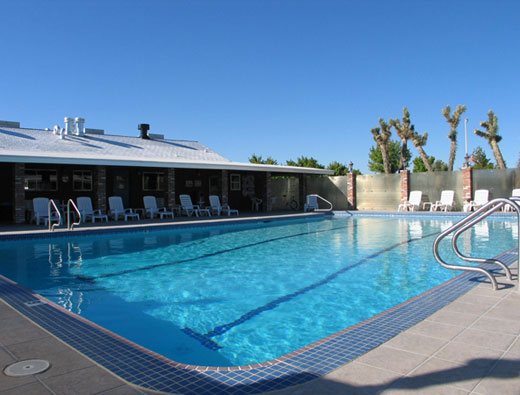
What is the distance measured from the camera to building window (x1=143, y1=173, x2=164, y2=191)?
60.2 ft

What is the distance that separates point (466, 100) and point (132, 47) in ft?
79.9

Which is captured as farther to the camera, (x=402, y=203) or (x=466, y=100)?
(x=466, y=100)

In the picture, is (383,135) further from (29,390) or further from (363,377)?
(29,390)

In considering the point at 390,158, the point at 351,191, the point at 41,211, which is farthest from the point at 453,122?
the point at 41,211

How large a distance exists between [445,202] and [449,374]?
17453 mm

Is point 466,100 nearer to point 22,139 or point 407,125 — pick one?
point 407,125

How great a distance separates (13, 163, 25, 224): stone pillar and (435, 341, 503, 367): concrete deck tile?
13.8 meters

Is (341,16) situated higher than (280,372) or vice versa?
(341,16)

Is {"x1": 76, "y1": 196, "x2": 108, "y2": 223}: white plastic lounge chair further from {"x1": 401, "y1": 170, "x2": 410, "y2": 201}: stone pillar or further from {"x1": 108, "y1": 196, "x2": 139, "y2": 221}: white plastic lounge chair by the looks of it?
{"x1": 401, "y1": 170, "x2": 410, "y2": 201}: stone pillar

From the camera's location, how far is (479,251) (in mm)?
8805

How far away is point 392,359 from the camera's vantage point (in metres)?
2.65

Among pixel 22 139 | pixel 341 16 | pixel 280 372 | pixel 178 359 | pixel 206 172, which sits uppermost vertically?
pixel 341 16

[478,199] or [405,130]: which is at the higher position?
[405,130]

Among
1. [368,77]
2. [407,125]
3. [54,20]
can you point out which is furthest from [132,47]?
[407,125]
